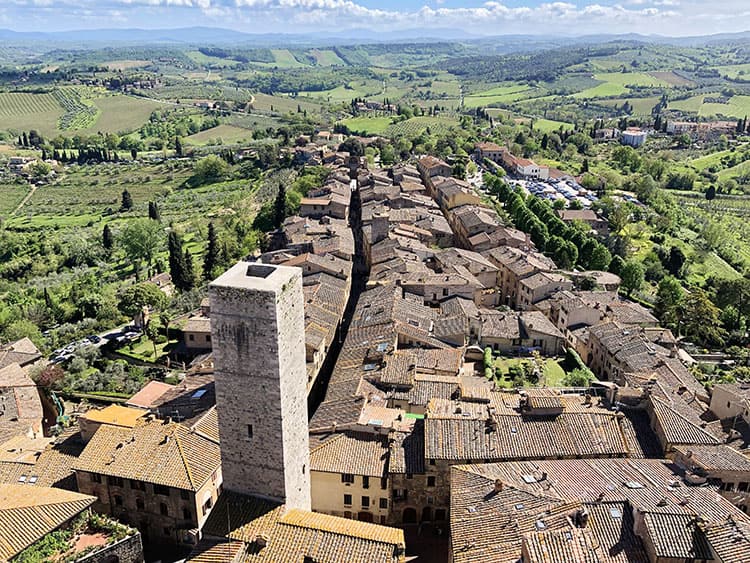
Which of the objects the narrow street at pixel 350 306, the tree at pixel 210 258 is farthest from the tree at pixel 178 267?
the narrow street at pixel 350 306

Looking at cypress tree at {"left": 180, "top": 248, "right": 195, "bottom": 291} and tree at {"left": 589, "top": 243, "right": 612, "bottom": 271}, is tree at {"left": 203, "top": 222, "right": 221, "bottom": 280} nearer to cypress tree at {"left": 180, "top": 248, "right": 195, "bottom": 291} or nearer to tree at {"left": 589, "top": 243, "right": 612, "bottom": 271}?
cypress tree at {"left": 180, "top": 248, "right": 195, "bottom": 291}

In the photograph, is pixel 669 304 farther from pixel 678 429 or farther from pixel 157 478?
pixel 157 478

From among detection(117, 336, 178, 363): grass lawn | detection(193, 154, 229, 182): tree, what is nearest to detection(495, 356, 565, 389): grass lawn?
detection(117, 336, 178, 363): grass lawn

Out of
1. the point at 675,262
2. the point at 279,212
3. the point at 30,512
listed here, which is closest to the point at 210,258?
the point at 279,212

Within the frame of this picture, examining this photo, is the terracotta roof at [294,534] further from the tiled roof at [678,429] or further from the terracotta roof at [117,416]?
the tiled roof at [678,429]

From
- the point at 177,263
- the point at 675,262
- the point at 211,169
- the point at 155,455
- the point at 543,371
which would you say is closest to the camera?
the point at 155,455

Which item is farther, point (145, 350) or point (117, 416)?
point (145, 350)

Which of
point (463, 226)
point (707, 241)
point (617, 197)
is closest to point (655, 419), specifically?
point (463, 226)
